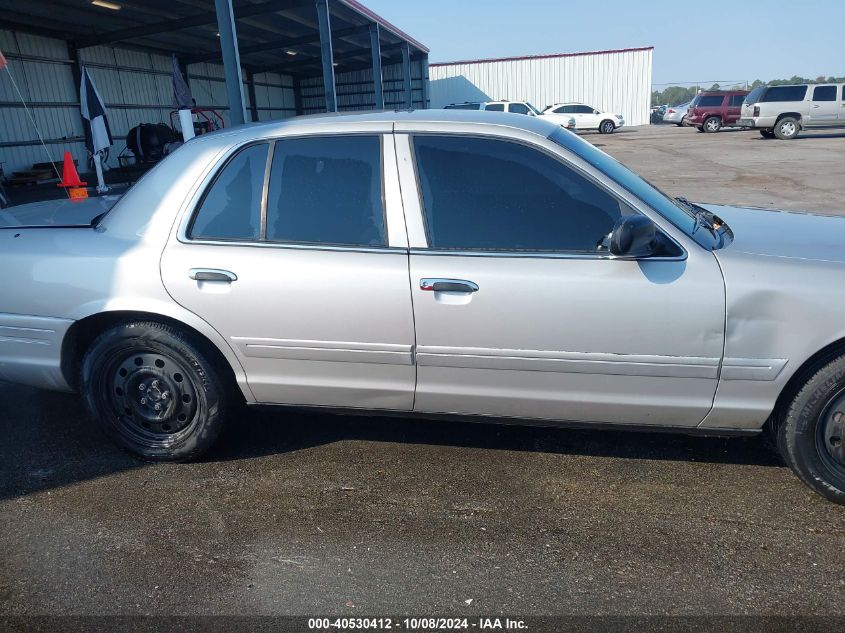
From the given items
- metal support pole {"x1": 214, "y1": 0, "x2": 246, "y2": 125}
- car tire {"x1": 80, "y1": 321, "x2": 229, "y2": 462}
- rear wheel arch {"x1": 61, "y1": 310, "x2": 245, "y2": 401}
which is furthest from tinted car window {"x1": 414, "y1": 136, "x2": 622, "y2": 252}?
metal support pole {"x1": 214, "y1": 0, "x2": 246, "y2": 125}

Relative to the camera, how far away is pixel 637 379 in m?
2.82

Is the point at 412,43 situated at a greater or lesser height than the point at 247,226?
greater

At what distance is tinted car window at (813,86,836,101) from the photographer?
23.9 m

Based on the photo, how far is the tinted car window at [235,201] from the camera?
10.2 ft

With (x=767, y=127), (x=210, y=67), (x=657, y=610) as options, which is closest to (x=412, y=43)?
(x=210, y=67)

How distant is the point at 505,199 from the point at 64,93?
62.1ft

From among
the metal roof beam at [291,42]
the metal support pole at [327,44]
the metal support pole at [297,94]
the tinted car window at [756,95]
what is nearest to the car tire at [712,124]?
the tinted car window at [756,95]

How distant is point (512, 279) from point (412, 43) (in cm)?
2661

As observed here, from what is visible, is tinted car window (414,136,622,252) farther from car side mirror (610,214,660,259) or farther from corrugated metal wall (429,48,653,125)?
corrugated metal wall (429,48,653,125)

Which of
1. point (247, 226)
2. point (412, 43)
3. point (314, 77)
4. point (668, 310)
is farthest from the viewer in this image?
point (314, 77)

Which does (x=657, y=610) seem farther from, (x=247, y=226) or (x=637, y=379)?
(x=247, y=226)

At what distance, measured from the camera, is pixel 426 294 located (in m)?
2.86

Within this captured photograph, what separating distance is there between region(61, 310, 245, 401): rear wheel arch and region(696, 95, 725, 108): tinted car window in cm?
3169

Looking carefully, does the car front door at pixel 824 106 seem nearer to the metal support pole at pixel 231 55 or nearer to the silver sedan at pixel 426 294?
the metal support pole at pixel 231 55
